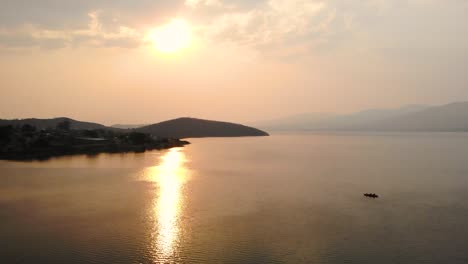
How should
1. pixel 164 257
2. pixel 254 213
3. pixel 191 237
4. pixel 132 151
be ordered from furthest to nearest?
1. pixel 132 151
2. pixel 254 213
3. pixel 191 237
4. pixel 164 257

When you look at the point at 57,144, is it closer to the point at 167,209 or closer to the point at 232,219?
the point at 167,209

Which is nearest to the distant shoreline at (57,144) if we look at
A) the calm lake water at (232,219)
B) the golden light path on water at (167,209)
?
the calm lake water at (232,219)

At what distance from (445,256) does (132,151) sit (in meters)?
111

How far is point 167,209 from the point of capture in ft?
126

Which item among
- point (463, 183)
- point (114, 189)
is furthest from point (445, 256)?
point (114, 189)

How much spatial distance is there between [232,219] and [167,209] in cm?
852

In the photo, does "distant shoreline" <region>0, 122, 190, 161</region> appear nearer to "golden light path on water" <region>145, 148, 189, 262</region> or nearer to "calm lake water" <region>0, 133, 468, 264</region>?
"calm lake water" <region>0, 133, 468, 264</region>

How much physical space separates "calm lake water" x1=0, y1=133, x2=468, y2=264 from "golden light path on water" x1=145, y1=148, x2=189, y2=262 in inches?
4.6

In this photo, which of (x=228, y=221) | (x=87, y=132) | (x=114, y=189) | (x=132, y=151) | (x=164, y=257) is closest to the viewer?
(x=164, y=257)

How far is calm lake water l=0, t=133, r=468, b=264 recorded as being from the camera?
24.7m

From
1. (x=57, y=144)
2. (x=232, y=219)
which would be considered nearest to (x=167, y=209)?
(x=232, y=219)

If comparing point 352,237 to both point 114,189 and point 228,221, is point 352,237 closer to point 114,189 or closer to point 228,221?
point 228,221

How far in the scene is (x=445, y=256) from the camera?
80.0ft

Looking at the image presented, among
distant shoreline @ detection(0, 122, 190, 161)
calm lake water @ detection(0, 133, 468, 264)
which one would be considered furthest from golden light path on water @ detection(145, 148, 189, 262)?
distant shoreline @ detection(0, 122, 190, 161)
